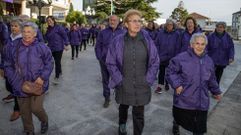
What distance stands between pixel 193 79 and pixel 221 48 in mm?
3820

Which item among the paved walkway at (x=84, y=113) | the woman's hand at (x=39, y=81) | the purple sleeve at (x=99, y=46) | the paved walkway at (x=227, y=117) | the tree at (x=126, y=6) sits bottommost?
the paved walkway at (x=227, y=117)

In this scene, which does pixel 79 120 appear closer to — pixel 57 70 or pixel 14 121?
pixel 14 121

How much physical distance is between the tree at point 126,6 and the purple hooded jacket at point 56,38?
143ft

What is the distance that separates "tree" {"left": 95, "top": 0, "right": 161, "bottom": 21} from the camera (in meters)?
51.7

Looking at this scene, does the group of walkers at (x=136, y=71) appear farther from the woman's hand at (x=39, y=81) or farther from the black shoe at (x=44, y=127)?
the black shoe at (x=44, y=127)

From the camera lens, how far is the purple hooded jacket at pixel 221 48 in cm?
742

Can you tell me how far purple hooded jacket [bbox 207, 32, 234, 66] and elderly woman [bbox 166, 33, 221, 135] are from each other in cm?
355

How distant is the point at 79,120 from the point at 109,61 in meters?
1.74

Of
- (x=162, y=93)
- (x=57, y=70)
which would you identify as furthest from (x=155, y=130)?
(x=57, y=70)

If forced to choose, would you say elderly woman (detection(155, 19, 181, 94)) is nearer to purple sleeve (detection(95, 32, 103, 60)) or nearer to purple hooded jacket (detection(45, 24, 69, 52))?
purple sleeve (detection(95, 32, 103, 60))

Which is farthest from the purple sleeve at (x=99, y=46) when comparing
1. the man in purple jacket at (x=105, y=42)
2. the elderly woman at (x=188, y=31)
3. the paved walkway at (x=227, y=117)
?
the paved walkway at (x=227, y=117)

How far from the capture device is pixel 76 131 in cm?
485

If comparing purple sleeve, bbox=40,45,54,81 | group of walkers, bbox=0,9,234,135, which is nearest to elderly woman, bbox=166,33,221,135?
group of walkers, bbox=0,9,234,135

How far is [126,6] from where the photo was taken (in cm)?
5228
